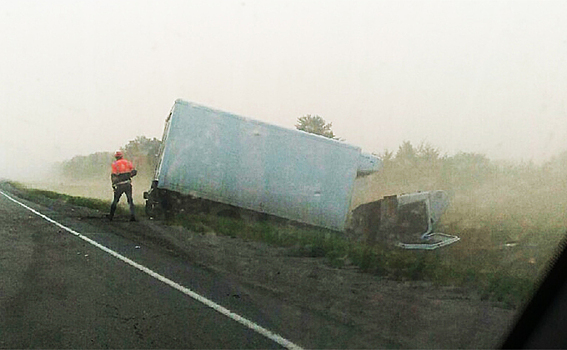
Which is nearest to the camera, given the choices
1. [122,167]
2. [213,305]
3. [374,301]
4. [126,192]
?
[213,305]

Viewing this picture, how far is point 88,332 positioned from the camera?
20.7ft

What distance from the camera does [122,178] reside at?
18.6 metres

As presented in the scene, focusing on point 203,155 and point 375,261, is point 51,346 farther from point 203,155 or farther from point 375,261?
point 203,155

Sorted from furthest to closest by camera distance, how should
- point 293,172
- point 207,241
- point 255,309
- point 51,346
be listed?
point 293,172 → point 207,241 → point 255,309 → point 51,346

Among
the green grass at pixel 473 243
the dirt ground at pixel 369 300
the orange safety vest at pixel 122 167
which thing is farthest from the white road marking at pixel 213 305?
the orange safety vest at pixel 122 167

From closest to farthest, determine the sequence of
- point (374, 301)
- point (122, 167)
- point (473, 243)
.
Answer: point (374, 301)
point (473, 243)
point (122, 167)

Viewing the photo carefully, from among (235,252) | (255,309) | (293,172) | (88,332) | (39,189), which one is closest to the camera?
(88,332)

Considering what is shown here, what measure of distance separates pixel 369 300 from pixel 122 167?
12034 mm

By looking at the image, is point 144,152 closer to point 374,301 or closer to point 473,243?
point 473,243

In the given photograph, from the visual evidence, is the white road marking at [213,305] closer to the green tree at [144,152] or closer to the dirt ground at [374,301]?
the dirt ground at [374,301]

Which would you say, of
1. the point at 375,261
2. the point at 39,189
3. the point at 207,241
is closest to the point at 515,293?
the point at 375,261

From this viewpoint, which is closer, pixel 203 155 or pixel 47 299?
pixel 47 299

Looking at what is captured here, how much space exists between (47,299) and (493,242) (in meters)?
8.25

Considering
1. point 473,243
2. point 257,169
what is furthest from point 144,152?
point 473,243
